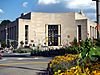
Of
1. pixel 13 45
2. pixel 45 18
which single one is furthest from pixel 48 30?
pixel 13 45

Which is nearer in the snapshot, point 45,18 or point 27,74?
point 27,74

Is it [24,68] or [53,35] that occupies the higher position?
[53,35]

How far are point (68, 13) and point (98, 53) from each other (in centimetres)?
17033

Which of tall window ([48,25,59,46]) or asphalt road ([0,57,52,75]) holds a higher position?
tall window ([48,25,59,46])

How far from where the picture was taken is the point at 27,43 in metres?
166

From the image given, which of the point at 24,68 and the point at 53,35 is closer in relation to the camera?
the point at 24,68

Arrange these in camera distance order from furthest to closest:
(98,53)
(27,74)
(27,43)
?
(27,43)
(27,74)
(98,53)

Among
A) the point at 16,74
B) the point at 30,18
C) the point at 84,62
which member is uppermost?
the point at 30,18

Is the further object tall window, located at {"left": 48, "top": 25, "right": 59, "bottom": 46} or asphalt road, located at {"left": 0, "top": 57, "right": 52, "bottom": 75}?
tall window, located at {"left": 48, "top": 25, "right": 59, "bottom": 46}

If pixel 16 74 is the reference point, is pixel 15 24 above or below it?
above

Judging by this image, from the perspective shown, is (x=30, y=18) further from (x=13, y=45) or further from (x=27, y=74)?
(x=27, y=74)

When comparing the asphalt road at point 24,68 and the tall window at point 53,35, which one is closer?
the asphalt road at point 24,68

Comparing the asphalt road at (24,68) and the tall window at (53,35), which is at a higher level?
the tall window at (53,35)

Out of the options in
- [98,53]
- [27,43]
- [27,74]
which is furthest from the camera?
[27,43]
